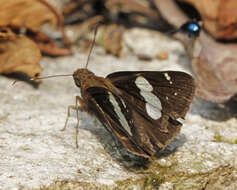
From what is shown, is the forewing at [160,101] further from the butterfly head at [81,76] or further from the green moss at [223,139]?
the green moss at [223,139]

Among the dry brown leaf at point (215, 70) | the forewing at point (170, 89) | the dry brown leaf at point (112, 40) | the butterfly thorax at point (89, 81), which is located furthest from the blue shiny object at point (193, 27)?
the butterfly thorax at point (89, 81)

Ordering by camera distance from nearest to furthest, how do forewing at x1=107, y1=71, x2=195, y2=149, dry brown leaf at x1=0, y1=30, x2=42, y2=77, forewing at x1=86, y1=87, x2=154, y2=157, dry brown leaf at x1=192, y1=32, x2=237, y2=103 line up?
forewing at x1=86, y1=87, x2=154, y2=157
forewing at x1=107, y1=71, x2=195, y2=149
dry brown leaf at x1=192, y1=32, x2=237, y2=103
dry brown leaf at x1=0, y1=30, x2=42, y2=77

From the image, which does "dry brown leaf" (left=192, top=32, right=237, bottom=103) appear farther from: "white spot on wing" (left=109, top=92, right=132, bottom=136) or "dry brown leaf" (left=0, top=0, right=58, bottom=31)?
"dry brown leaf" (left=0, top=0, right=58, bottom=31)

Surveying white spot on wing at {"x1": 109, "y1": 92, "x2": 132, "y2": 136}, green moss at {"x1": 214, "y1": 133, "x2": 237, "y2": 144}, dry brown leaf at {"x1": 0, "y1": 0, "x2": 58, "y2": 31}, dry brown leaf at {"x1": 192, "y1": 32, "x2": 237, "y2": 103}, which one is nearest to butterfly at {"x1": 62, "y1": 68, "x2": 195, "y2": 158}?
white spot on wing at {"x1": 109, "y1": 92, "x2": 132, "y2": 136}

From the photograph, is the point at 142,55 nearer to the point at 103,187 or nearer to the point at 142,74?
the point at 142,74

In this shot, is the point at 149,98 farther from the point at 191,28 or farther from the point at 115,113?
the point at 191,28

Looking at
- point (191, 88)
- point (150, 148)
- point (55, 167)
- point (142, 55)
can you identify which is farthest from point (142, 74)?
point (142, 55)

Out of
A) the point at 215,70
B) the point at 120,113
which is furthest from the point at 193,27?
the point at 120,113
